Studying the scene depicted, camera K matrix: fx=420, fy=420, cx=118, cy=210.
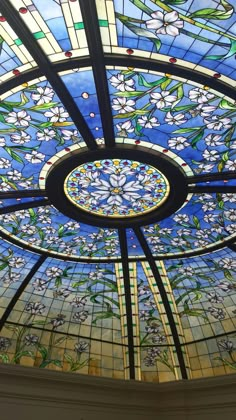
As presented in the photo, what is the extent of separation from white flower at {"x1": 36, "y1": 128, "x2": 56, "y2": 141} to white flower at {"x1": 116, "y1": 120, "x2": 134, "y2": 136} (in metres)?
1.00

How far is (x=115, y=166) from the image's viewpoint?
22.7 feet

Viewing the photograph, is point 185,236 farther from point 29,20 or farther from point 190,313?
point 29,20

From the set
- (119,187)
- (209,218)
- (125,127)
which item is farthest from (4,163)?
(209,218)

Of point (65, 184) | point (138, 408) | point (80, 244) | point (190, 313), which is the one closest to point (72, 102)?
point (65, 184)

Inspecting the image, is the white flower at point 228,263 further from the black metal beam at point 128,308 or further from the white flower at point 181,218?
the black metal beam at point 128,308

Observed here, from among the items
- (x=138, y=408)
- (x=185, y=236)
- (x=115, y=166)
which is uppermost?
(x=185, y=236)

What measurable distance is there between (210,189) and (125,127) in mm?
2009

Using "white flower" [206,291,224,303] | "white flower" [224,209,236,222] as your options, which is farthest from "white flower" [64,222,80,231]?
"white flower" [206,291,224,303]

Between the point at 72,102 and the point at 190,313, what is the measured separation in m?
6.55

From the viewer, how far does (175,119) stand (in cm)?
600

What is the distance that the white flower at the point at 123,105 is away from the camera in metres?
5.77

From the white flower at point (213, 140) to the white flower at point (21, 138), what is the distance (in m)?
2.71

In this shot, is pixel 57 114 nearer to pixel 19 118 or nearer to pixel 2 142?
pixel 19 118

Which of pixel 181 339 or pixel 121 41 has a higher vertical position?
pixel 181 339
